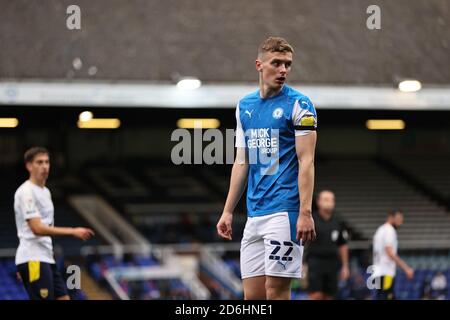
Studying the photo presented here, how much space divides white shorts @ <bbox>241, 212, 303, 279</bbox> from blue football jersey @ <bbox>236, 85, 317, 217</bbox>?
6 centimetres

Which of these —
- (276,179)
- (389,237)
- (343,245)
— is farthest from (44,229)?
(389,237)

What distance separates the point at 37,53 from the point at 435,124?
1528 centimetres

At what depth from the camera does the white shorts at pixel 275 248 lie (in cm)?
551

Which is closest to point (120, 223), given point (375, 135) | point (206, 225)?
point (206, 225)

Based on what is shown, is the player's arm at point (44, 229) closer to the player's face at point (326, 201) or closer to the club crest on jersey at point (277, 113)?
the club crest on jersey at point (277, 113)

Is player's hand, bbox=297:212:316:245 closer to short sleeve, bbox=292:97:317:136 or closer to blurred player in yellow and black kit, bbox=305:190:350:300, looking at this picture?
short sleeve, bbox=292:97:317:136

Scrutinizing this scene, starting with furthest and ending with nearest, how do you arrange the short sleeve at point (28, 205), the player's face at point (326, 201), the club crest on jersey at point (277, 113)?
the player's face at point (326, 201) → the short sleeve at point (28, 205) → the club crest on jersey at point (277, 113)

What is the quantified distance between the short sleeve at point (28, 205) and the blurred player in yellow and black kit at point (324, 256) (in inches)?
152

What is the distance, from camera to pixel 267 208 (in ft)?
18.5

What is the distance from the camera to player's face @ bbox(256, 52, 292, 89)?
18.3ft

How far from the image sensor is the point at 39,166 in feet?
25.2

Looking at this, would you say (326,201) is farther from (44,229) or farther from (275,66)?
(275,66)

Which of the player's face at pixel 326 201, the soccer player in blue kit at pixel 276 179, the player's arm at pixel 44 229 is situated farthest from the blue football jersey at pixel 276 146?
the player's face at pixel 326 201
